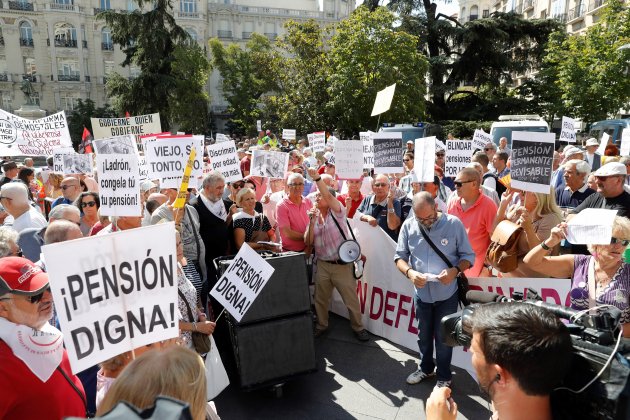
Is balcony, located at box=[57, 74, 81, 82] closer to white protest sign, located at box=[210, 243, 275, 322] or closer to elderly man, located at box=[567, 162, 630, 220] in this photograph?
white protest sign, located at box=[210, 243, 275, 322]

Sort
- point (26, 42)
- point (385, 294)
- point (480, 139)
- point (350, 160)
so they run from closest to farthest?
point (385, 294)
point (350, 160)
point (480, 139)
point (26, 42)

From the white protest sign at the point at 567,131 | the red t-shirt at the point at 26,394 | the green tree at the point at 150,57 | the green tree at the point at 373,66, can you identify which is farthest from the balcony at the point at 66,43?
the red t-shirt at the point at 26,394

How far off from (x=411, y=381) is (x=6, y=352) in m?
3.39

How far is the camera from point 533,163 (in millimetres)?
4301

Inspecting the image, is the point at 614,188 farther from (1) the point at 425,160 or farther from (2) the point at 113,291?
(2) the point at 113,291

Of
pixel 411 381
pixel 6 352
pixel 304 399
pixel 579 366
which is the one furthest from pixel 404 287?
pixel 6 352

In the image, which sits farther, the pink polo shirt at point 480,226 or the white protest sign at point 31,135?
the white protest sign at point 31,135

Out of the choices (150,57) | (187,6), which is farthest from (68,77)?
(150,57)

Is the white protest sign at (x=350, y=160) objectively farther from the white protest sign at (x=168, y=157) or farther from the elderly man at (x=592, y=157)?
the elderly man at (x=592, y=157)

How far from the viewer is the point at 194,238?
466 centimetres

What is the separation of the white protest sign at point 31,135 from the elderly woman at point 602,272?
8384mm

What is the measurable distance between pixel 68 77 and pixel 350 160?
189ft

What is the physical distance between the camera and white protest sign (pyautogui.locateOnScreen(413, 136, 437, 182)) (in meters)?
5.34

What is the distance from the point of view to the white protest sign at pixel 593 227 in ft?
8.60
